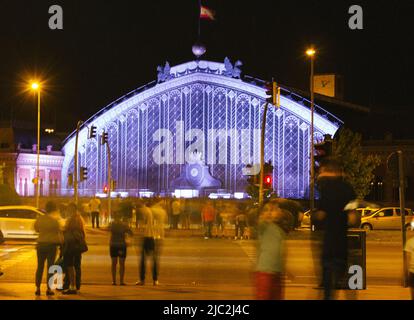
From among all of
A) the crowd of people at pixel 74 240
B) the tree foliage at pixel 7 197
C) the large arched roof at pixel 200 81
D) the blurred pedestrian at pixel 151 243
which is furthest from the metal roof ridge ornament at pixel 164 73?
the blurred pedestrian at pixel 151 243

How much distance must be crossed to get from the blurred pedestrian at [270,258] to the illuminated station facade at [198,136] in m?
66.9

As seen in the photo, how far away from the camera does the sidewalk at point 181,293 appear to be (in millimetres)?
15203

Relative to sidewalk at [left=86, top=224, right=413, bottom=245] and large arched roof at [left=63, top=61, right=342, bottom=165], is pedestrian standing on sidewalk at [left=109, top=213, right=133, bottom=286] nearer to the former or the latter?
sidewalk at [left=86, top=224, right=413, bottom=245]

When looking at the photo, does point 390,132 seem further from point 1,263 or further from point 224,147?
point 1,263

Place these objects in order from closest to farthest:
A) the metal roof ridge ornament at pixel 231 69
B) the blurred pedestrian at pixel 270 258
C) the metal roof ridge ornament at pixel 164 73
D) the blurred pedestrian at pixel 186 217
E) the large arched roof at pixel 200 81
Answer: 1. the blurred pedestrian at pixel 270 258
2. the blurred pedestrian at pixel 186 217
3. the large arched roof at pixel 200 81
4. the metal roof ridge ornament at pixel 231 69
5. the metal roof ridge ornament at pixel 164 73

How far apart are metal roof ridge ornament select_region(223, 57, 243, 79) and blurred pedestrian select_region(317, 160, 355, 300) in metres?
74.7

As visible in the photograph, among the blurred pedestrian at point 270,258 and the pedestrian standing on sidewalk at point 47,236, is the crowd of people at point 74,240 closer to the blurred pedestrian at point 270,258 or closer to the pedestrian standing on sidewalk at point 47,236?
the pedestrian standing on sidewalk at point 47,236

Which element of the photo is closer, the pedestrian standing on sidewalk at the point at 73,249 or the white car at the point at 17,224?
the pedestrian standing on sidewalk at the point at 73,249

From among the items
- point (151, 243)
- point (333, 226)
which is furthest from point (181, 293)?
point (333, 226)

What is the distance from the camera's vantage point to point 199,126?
86.0m

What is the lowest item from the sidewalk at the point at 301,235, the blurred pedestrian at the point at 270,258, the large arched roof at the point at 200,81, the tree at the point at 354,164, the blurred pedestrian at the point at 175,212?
the sidewalk at the point at 301,235

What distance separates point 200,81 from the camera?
286ft
